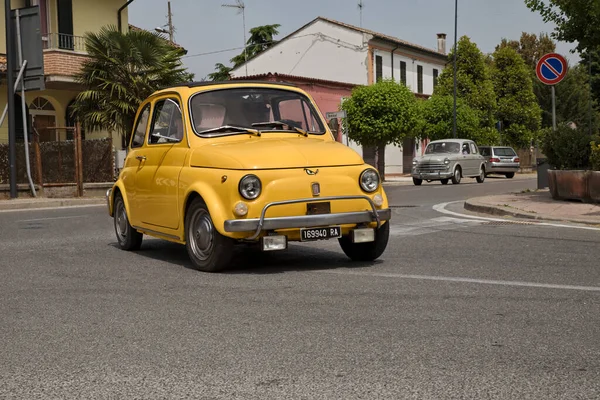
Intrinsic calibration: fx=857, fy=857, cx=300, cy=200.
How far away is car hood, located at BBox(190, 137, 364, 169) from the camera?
7770 millimetres

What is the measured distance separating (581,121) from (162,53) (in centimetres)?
5849

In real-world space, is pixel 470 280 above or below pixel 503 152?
below

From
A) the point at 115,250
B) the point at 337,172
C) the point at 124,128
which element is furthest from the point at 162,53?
the point at 337,172

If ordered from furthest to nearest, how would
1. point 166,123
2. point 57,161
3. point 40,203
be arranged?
point 57,161 → point 40,203 → point 166,123

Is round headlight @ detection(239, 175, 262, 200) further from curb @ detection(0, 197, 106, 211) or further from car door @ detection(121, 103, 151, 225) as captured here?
curb @ detection(0, 197, 106, 211)

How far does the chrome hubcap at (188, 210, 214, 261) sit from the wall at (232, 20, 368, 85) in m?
45.7

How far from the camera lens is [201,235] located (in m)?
8.05

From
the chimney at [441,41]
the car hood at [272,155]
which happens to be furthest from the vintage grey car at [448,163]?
the chimney at [441,41]

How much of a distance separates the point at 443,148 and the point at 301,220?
29067 mm

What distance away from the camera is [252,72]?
2231 inches

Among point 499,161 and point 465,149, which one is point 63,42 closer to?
point 465,149

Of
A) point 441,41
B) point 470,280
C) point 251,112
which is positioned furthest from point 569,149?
point 441,41

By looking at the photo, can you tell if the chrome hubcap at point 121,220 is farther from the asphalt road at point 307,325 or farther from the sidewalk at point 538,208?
the sidewalk at point 538,208

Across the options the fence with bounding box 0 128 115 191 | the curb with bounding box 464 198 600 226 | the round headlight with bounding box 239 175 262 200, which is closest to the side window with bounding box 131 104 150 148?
the round headlight with bounding box 239 175 262 200
